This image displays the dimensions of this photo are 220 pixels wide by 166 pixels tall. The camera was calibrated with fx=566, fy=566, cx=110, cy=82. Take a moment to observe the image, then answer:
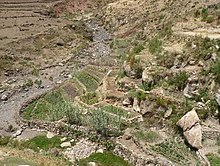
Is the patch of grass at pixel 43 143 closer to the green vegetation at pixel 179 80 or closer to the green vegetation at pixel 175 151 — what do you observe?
the green vegetation at pixel 175 151

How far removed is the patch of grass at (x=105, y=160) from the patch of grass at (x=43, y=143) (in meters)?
2.88

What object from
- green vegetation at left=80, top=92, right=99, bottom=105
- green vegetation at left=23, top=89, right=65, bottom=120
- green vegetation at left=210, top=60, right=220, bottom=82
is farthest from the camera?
green vegetation at left=23, top=89, right=65, bottom=120

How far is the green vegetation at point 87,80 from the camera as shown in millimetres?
39009

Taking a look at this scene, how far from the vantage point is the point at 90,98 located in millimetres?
34688

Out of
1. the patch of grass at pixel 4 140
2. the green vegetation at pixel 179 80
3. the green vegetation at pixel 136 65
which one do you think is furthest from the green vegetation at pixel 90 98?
the patch of grass at pixel 4 140

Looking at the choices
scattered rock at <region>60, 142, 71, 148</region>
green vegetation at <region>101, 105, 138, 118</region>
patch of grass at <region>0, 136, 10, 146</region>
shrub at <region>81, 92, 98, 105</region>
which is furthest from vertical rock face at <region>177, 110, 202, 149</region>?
patch of grass at <region>0, 136, 10, 146</region>

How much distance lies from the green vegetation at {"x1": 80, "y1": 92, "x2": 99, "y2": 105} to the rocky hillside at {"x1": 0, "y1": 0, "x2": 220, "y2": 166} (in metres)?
0.07

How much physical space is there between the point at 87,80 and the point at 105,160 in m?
14.2

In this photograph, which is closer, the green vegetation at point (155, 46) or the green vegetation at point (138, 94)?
the green vegetation at point (138, 94)

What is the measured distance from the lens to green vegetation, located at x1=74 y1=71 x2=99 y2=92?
128ft

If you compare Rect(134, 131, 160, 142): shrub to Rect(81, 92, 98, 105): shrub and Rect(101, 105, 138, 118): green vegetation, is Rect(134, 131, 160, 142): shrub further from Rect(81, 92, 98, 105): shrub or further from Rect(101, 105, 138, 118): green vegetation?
Rect(81, 92, 98, 105): shrub

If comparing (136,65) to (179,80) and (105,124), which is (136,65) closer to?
(179,80)

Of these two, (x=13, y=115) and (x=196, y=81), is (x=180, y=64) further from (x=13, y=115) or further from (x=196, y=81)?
(x=13, y=115)

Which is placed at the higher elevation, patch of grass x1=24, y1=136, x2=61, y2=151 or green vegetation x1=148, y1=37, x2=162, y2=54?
green vegetation x1=148, y1=37, x2=162, y2=54
